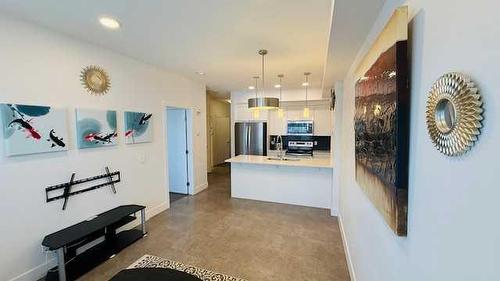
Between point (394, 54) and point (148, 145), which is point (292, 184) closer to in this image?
point (148, 145)

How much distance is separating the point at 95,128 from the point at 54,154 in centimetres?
55

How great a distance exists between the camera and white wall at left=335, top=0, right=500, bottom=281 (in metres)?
0.51

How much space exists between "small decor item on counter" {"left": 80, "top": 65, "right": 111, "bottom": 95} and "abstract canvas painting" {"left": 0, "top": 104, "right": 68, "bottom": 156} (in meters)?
0.47

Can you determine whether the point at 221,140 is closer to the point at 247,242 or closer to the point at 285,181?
the point at 285,181

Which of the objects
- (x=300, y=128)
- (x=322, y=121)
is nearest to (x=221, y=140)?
(x=300, y=128)

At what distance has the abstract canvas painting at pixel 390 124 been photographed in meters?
0.95

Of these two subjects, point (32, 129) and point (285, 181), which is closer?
point (32, 129)


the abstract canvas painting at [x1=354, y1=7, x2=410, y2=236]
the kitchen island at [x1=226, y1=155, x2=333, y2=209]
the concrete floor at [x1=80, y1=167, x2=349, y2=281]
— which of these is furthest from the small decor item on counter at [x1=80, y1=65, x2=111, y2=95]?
the abstract canvas painting at [x1=354, y1=7, x2=410, y2=236]

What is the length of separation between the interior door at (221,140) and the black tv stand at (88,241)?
17.4 feet

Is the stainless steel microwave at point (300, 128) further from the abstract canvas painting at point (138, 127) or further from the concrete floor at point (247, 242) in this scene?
the abstract canvas painting at point (138, 127)

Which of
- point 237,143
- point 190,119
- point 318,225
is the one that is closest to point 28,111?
point 190,119

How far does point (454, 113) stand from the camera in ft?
2.05

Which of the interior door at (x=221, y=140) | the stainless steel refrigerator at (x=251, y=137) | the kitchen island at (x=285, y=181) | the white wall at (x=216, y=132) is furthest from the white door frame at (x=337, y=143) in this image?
the interior door at (x=221, y=140)

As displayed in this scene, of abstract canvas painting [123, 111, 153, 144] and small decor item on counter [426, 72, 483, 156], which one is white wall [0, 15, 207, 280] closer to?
abstract canvas painting [123, 111, 153, 144]
